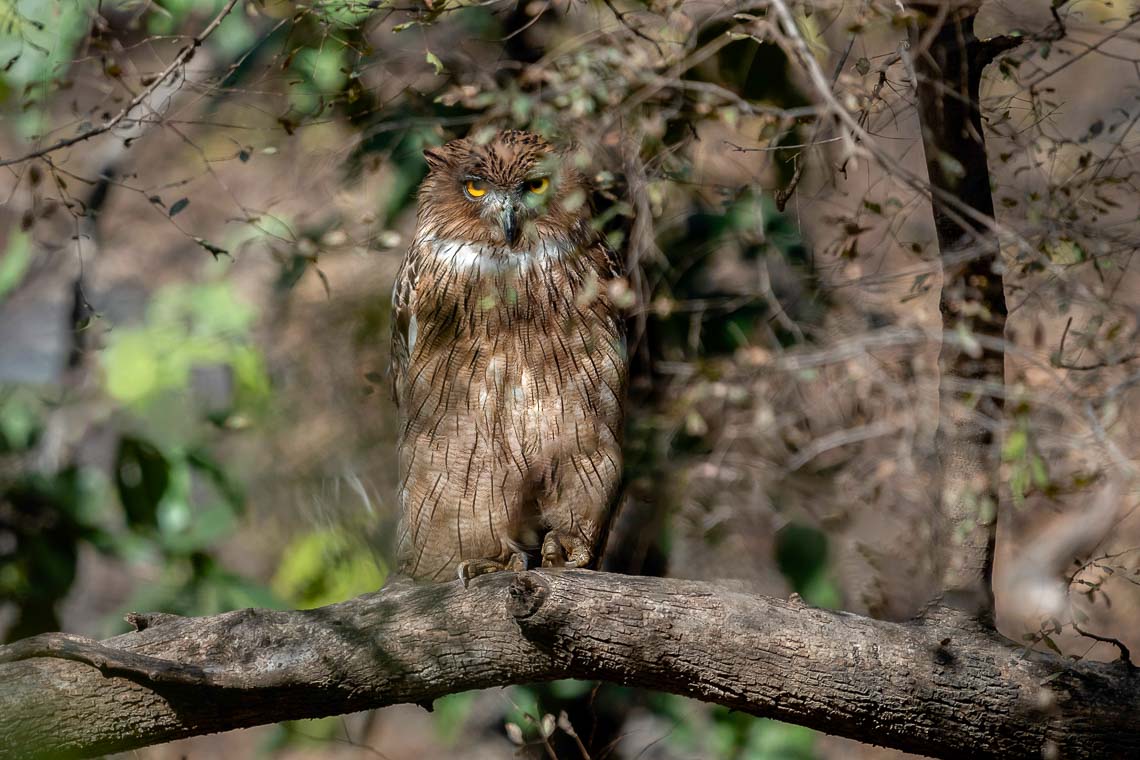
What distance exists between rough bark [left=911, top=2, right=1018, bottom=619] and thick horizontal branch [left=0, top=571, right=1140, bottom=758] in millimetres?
211

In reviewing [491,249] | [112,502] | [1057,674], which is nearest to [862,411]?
[491,249]

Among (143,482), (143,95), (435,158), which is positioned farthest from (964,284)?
(143,482)

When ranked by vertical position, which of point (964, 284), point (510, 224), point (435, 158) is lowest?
point (964, 284)

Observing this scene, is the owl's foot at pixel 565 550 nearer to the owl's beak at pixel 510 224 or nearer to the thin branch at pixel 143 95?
the owl's beak at pixel 510 224

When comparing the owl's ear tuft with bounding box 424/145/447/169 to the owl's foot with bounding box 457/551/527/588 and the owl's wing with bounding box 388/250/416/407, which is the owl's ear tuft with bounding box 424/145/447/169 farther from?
the owl's foot with bounding box 457/551/527/588

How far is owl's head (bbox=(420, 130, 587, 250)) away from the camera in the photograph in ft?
9.44

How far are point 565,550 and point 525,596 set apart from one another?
97cm

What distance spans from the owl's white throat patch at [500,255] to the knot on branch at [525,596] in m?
1.10

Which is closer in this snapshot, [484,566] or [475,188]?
[484,566]

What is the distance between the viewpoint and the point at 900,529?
363cm

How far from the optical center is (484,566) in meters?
2.81

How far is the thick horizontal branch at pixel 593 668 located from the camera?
1.98 metres

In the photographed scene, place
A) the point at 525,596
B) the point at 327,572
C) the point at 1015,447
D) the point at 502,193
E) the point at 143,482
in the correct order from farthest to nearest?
the point at 327,572 → the point at 502,193 → the point at 143,482 → the point at 1015,447 → the point at 525,596

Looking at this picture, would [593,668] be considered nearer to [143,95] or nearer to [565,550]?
[565,550]
